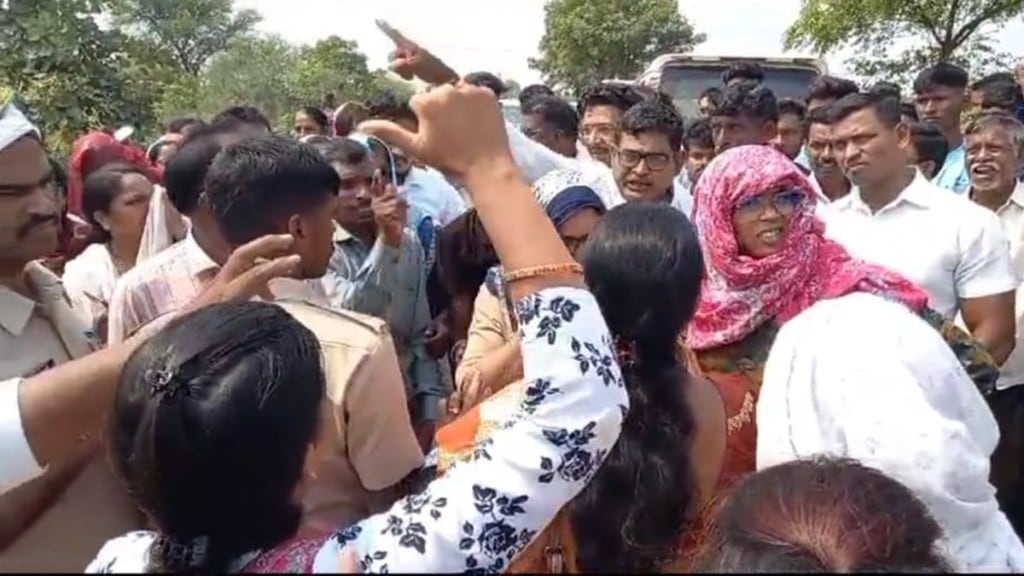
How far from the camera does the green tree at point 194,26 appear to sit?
3666 cm

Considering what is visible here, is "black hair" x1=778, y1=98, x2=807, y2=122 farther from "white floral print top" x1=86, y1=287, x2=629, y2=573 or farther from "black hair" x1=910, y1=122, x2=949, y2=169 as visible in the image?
"white floral print top" x1=86, y1=287, x2=629, y2=573

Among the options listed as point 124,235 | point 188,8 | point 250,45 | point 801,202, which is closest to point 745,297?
point 801,202

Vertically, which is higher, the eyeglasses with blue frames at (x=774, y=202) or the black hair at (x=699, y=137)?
the eyeglasses with blue frames at (x=774, y=202)

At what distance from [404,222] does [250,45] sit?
34.8m

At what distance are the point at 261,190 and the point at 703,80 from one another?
7885 millimetres

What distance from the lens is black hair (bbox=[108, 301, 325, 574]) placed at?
1209 millimetres

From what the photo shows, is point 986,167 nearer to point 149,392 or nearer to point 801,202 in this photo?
point 801,202

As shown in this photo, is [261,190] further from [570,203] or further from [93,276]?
[93,276]

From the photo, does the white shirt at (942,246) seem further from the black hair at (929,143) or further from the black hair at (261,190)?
the black hair at (929,143)

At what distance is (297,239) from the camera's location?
2326 millimetres

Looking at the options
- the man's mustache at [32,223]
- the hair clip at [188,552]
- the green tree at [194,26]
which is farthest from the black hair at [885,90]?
the green tree at [194,26]

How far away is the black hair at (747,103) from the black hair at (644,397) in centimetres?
332

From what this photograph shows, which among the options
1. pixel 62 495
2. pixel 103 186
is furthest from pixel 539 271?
pixel 103 186

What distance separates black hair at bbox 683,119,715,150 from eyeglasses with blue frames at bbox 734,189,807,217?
120 inches
